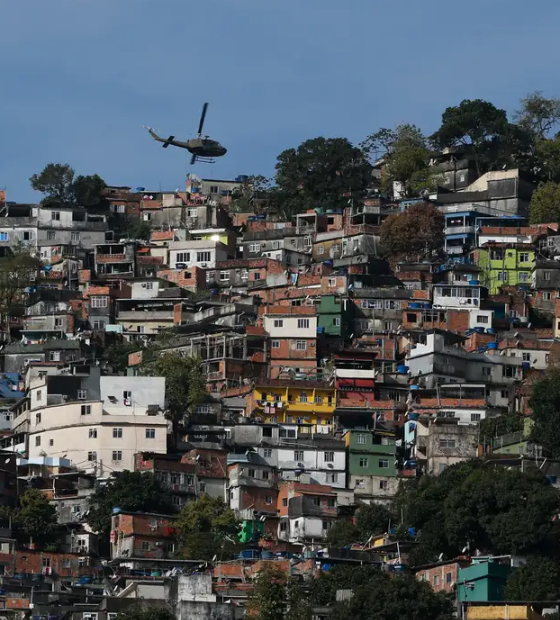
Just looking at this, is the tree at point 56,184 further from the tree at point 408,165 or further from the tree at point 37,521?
the tree at point 37,521

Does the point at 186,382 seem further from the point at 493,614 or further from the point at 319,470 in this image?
the point at 493,614

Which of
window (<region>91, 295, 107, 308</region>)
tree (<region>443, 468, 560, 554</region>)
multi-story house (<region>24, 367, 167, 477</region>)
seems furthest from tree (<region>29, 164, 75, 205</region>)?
tree (<region>443, 468, 560, 554</region>)

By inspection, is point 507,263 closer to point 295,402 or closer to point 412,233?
point 412,233

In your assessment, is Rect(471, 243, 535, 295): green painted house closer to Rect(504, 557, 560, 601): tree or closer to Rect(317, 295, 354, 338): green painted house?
Rect(317, 295, 354, 338): green painted house

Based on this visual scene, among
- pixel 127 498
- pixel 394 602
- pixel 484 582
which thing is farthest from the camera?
pixel 127 498

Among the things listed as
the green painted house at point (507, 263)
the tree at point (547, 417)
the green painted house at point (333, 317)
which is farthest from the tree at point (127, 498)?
the green painted house at point (507, 263)

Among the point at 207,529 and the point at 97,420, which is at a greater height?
the point at 97,420

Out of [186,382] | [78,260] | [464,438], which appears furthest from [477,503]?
[78,260]

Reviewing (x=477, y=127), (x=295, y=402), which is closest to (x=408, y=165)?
(x=477, y=127)
